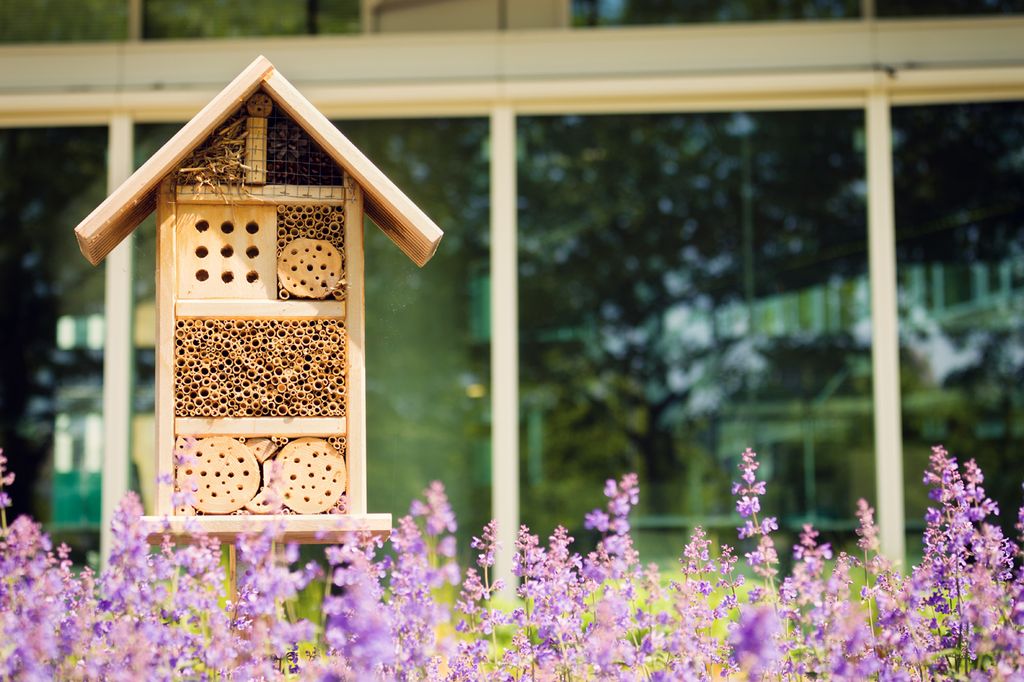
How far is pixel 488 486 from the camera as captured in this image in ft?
21.0

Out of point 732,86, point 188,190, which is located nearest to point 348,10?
point 732,86

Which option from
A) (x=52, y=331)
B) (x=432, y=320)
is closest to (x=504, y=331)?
(x=432, y=320)

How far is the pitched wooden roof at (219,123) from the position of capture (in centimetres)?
301

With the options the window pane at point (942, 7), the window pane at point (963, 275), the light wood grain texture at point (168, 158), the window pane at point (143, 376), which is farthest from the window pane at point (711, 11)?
the light wood grain texture at point (168, 158)

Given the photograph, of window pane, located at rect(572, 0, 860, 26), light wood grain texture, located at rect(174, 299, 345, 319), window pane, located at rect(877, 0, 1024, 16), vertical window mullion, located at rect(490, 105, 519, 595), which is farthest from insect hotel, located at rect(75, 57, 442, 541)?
window pane, located at rect(877, 0, 1024, 16)

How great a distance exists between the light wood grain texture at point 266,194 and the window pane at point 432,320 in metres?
3.28

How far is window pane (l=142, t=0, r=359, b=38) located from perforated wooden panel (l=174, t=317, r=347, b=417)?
12.7 ft

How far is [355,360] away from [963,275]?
4505mm

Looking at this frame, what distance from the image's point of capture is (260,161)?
315 cm

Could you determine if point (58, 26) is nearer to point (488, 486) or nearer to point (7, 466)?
point (7, 466)

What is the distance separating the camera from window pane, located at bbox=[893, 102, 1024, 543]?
6434mm

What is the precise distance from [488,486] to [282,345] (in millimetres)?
3437

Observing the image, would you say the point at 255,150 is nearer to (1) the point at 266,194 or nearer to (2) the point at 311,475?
(1) the point at 266,194

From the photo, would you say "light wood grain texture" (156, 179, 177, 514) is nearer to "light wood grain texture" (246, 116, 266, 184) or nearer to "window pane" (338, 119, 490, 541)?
"light wood grain texture" (246, 116, 266, 184)
